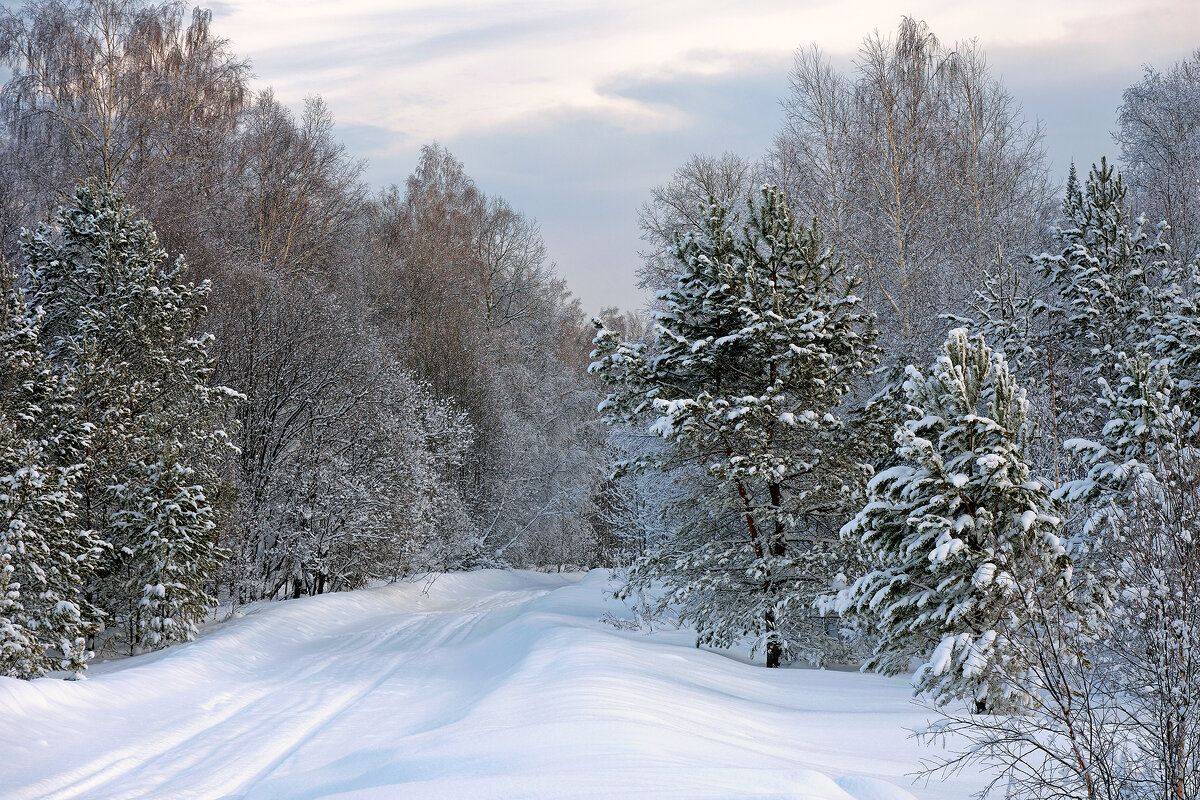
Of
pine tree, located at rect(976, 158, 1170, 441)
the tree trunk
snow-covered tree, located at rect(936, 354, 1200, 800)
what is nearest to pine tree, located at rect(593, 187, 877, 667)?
the tree trunk

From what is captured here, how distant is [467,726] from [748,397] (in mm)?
5628

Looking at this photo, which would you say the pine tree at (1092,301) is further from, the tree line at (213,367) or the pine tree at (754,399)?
the tree line at (213,367)

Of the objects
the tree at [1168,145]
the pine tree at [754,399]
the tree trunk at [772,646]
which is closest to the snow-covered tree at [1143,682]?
the pine tree at [754,399]

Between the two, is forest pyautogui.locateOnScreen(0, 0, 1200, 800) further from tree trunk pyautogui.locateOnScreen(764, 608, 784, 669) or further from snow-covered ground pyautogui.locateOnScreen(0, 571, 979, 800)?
snow-covered ground pyautogui.locateOnScreen(0, 571, 979, 800)

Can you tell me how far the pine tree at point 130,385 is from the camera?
45.5 ft

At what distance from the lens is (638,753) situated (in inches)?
223

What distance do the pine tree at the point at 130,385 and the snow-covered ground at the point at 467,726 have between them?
1490mm

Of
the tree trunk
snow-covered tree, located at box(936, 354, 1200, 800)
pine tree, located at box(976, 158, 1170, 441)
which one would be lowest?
the tree trunk

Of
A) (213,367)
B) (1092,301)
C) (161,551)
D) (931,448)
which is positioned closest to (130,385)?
(213,367)

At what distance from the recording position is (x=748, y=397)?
36.3 ft

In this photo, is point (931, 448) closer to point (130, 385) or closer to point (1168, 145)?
point (130, 385)

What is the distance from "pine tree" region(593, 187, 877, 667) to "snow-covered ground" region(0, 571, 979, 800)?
1.06 m

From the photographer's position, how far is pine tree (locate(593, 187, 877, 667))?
37.3ft

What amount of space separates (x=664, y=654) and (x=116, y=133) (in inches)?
728
